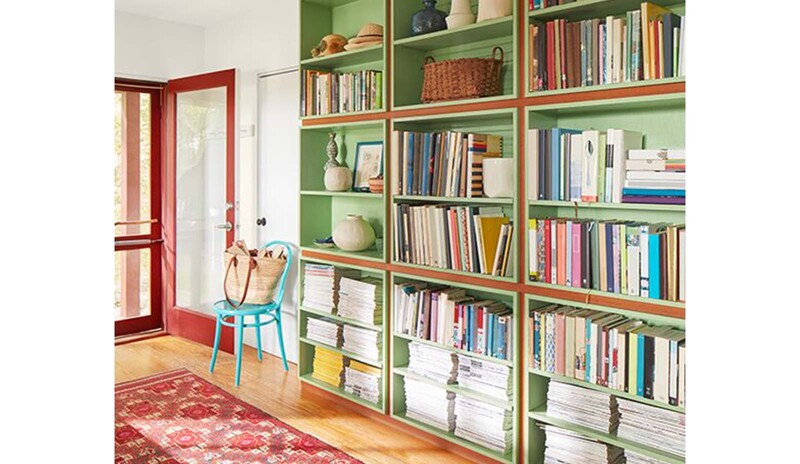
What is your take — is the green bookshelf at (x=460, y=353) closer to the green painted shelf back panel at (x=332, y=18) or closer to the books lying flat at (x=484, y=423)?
the books lying flat at (x=484, y=423)

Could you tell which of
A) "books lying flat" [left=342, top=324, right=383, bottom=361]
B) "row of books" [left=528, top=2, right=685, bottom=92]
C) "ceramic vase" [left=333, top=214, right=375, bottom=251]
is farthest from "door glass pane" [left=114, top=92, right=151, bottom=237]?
"row of books" [left=528, top=2, right=685, bottom=92]

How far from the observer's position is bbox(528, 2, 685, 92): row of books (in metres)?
2.13

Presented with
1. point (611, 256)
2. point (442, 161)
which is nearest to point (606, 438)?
point (611, 256)

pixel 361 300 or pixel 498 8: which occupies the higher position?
pixel 498 8

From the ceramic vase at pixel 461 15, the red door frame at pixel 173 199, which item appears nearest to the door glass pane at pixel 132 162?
the red door frame at pixel 173 199

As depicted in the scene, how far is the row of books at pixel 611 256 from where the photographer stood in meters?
2.17

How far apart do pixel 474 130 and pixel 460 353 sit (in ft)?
3.65

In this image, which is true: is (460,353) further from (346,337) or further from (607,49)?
(607,49)

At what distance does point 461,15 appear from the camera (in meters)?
2.84

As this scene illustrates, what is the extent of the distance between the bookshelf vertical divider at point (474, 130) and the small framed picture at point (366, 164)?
2.5 inches

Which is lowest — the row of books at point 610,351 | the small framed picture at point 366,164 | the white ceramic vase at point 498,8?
the row of books at point 610,351

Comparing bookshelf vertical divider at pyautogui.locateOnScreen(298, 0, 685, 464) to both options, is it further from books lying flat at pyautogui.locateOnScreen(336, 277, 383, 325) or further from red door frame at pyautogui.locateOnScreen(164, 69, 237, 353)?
red door frame at pyautogui.locateOnScreen(164, 69, 237, 353)

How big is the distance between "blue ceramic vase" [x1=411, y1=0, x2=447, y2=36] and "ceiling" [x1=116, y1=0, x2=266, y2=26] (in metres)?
1.75
